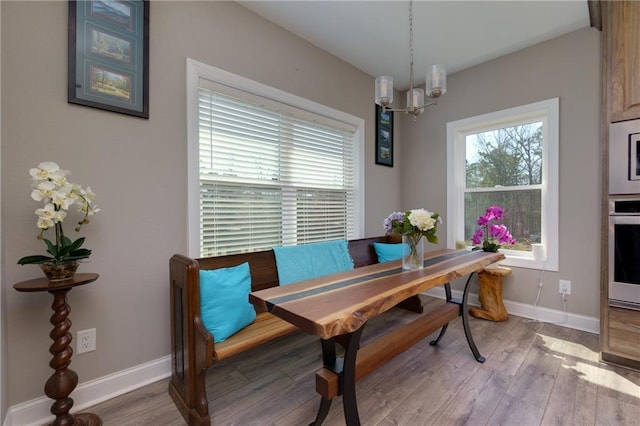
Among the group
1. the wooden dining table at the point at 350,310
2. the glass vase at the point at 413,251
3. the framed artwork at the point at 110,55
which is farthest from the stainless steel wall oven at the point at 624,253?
the framed artwork at the point at 110,55

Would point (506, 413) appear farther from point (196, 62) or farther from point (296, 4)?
point (296, 4)

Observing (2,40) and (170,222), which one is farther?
(170,222)

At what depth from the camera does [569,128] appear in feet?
8.55

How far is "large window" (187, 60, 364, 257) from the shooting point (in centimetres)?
207

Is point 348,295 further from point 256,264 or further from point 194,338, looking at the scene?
point 256,264

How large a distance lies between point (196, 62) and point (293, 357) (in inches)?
92.8

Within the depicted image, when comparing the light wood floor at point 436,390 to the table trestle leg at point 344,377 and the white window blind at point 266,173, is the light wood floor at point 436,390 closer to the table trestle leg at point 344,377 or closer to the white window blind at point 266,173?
the table trestle leg at point 344,377

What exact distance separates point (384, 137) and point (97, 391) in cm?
360

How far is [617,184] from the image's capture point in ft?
6.55

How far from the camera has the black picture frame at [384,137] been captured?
11.5 ft

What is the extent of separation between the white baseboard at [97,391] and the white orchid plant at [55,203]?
0.81 meters

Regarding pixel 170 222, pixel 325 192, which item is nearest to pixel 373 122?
pixel 325 192

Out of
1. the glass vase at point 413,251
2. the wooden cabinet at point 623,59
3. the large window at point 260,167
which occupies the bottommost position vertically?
the glass vase at point 413,251

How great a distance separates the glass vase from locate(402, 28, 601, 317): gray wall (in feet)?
6.22
